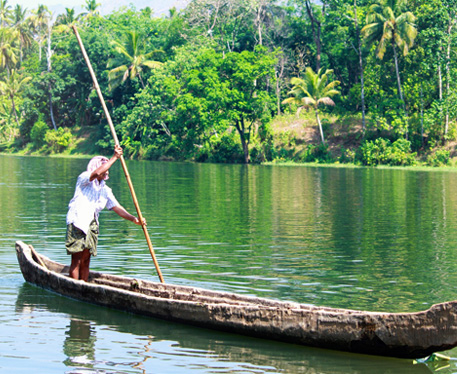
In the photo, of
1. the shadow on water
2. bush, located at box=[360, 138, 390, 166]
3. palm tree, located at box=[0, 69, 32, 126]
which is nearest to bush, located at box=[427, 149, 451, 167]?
bush, located at box=[360, 138, 390, 166]

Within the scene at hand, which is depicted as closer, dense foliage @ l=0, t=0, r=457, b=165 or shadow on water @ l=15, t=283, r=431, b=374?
shadow on water @ l=15, t=283, r=431, b=374

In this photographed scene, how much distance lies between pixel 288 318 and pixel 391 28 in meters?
40.2

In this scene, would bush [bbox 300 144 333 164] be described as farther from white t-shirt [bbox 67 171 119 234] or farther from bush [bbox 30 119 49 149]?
white t-shirt [bbox 67 171 119 234]

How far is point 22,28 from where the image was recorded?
7831cm

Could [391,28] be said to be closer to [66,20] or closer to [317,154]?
[317,154]

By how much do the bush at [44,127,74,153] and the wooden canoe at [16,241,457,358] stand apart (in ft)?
191

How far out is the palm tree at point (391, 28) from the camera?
44.0 meters

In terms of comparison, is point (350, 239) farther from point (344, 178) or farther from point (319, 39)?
point (319, 39)

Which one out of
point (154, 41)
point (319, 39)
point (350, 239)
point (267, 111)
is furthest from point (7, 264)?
point (154, 41)

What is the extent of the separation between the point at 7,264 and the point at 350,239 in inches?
285

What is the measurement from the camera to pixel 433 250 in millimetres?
13688

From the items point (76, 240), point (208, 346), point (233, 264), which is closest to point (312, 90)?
point (233, 264)

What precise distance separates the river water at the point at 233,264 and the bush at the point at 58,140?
40.1 meters

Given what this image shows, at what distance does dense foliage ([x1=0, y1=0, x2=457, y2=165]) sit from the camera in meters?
45.4
